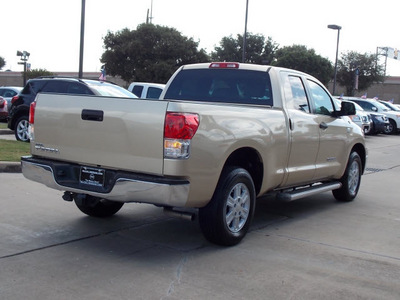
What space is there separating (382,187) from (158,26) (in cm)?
3385

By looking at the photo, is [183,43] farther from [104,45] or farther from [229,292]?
[229,292]

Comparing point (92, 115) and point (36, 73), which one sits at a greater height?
point (36, 73)

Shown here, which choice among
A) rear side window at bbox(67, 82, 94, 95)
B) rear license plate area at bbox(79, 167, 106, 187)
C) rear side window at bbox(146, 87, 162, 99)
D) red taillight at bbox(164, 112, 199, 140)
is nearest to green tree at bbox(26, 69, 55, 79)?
rear side window at bbox(146, 87, 162, 99)

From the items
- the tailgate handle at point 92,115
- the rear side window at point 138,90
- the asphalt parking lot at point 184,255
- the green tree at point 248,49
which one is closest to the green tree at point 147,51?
the green tree at point 248,49

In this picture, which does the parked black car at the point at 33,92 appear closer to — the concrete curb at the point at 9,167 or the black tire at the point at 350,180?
the concrete curb at the point at 9,167

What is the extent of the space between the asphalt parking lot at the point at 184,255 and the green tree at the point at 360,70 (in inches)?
1626

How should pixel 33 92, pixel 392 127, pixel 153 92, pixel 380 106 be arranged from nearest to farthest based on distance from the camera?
pixel 33 92 → pixel 153 92 → pixel 392 127 → pixel 380 106

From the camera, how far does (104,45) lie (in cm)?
4212

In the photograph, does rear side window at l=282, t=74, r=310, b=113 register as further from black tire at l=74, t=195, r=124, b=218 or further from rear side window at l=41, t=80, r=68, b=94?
rear side window at l=41, t=80, r=68, b=94

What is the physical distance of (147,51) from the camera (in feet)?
133

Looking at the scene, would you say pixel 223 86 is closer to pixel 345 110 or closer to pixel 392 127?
pixel 345 110

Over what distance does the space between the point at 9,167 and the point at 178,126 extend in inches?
221

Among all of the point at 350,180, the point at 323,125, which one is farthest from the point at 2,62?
the point at 323,125

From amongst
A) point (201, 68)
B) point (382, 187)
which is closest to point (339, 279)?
point (201, 68)
